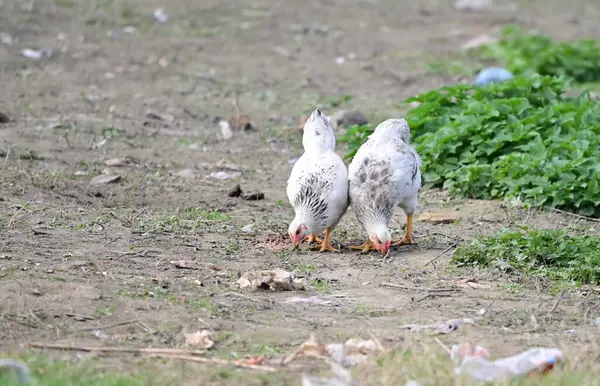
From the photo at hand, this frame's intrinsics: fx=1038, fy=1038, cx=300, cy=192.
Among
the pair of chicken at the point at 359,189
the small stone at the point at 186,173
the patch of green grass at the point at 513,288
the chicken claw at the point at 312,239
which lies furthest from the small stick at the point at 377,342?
the small stone at the point at 186,173

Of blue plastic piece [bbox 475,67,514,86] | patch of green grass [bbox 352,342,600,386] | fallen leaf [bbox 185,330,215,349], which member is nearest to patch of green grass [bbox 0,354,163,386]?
fallen leaf [bbox 185,330,215,349]

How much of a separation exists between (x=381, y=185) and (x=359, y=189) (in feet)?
0.47

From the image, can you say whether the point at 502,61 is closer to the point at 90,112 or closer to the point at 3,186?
the point at 90,112

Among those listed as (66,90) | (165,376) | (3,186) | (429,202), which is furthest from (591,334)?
(66,90)

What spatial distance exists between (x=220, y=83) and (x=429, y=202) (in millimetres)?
4597

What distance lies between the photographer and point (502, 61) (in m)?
13.4

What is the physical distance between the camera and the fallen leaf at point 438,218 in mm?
7520

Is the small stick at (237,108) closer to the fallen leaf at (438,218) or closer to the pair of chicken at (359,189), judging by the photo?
the fallen leaf at (438,218)

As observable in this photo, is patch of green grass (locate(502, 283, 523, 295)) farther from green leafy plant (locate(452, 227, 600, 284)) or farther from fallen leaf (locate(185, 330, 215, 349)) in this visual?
fallen leaf (locate(185, 330, 215, 349))

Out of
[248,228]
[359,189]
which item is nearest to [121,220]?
[248,228]

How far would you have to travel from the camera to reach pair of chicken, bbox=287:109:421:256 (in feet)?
21.1

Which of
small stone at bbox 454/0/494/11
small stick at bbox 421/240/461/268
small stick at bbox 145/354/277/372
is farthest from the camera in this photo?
small stone at bbox 454/0/494/11

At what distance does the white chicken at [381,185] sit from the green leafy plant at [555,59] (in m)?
5.73

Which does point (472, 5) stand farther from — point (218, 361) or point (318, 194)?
point (218, 361)
